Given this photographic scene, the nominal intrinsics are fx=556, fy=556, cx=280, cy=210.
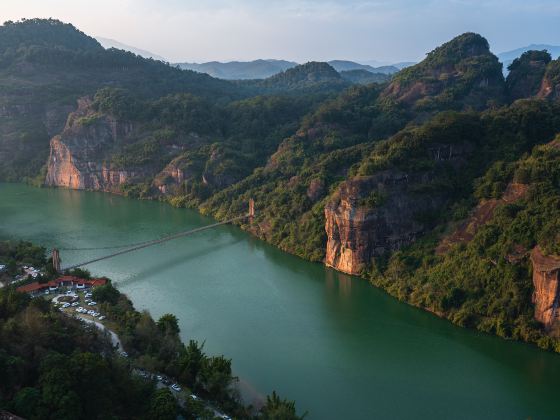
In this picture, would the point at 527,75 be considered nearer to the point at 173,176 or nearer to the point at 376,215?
the point at 173,176

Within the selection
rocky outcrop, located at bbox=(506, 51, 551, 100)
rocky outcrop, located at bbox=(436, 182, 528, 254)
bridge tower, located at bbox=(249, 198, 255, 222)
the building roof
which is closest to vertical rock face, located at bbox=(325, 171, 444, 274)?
rocky outcrop, located at bbox=(436, 182, 528, 254)

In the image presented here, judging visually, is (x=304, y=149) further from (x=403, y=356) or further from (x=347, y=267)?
(x=403, y=356)

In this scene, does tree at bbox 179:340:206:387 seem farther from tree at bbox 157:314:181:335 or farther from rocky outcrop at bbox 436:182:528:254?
rocky outcrop at bbox 436:182:528:254

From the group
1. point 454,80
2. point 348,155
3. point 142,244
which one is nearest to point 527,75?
point 454,80

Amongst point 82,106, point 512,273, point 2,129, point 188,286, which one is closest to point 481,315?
point 512,273

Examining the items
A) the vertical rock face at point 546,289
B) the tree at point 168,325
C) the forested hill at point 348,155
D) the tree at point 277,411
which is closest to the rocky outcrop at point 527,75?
the forested hill at point 348,155

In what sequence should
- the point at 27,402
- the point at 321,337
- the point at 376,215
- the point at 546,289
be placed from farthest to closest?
the point at 376,215, the point at 321,337, the point at 546,289, the point at 27,402
